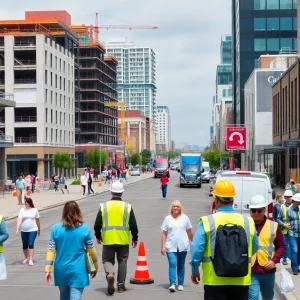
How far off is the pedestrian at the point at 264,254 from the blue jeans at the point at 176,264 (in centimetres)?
361

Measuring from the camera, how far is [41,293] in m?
10.8

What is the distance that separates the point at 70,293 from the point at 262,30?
89.2 metres

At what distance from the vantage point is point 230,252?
18.6ft

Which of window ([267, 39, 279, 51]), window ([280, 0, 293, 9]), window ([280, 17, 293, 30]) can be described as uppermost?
window ([280, 0, 293, 9])

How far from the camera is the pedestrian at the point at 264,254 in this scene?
7.22 meters

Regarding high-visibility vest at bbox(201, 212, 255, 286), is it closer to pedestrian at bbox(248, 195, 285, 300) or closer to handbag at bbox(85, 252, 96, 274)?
pedestrian at bbox(248, 195, 285, 300)

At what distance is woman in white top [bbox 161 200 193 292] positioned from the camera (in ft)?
36.0

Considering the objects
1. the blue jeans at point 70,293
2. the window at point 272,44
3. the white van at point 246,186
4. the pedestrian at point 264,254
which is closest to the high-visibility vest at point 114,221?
the blue jeans at point 70,293

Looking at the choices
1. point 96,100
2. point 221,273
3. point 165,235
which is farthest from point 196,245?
point 96,100

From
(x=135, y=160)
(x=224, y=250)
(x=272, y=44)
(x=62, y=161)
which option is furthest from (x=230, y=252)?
(x=135, y=160)

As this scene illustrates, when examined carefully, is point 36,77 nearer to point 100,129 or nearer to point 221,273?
point 100,129

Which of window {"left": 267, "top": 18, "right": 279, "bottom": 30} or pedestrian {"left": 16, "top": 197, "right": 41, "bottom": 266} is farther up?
window {"left": 267, "top": 18, "right": 279, "bottom": 30}

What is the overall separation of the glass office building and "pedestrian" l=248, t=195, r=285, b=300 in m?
84.3

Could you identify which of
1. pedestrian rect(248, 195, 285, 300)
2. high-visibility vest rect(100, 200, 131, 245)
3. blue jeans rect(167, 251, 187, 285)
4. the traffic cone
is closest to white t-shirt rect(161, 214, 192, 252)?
blue jeans rect(167, 251, 187, 285)
